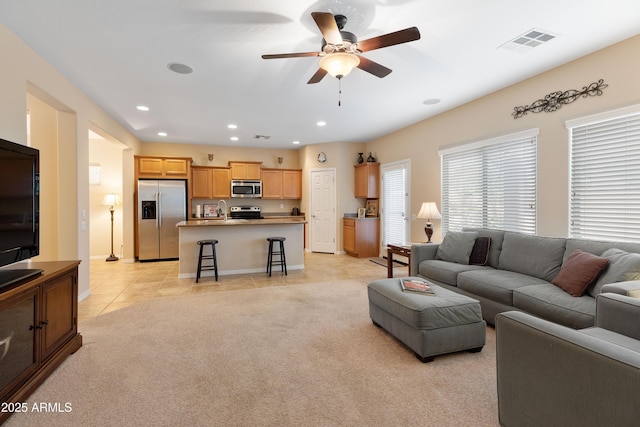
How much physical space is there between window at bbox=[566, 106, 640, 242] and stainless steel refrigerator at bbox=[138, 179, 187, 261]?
6970 millimetres

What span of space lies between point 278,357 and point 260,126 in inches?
182

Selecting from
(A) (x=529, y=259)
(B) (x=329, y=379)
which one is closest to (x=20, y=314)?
(B) (x=329, y=379)

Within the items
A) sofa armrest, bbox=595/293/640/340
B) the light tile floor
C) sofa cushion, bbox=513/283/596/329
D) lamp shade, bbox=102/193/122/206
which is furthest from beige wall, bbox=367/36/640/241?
lamp shade, bbox=102/193/122/206

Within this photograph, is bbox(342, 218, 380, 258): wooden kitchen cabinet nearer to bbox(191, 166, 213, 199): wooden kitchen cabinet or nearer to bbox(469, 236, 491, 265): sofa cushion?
bbox(469, 236, 491, 265): sofa cushion

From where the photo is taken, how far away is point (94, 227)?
681 cm

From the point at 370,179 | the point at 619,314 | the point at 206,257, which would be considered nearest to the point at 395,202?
the point at 370,179

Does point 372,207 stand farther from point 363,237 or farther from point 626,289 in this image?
point 626,289

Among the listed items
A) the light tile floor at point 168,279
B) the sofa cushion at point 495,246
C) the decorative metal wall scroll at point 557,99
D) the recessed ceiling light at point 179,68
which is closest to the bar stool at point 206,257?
the light tile floor at point 168,279

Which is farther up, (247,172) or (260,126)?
(260,126)

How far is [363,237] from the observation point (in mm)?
7031

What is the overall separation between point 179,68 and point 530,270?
14.7 feet

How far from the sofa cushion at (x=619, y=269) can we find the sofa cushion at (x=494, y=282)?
0.51 meters

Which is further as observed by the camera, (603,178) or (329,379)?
(603,178)

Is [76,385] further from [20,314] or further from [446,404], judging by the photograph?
[446,404]
